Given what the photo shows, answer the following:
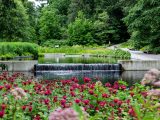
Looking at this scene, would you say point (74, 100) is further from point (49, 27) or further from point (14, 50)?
point (49, 27)

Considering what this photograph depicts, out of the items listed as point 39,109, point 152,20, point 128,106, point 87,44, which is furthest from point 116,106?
point 87,44

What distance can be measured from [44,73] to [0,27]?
55.4 feet

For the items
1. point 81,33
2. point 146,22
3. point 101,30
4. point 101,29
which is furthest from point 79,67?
point 101,30

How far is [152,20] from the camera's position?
1046 inches

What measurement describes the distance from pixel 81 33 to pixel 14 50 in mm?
22928

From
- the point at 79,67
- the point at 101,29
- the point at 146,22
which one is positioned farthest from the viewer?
the point at 101,29

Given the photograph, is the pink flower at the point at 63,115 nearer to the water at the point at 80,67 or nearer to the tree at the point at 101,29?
the water at the point at 80,67

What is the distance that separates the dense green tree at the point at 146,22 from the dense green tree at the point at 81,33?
15.9 m

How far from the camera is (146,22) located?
2717 centimetres

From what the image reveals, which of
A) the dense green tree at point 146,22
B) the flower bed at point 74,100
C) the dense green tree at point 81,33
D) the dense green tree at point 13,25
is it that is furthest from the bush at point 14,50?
the dense green tree at point 81,33

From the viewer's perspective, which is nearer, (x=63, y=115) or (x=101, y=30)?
(x=63, y=115)

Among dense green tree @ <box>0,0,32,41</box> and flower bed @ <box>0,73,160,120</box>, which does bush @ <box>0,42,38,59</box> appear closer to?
dense green tree @ <box>0,0,32,41</box>

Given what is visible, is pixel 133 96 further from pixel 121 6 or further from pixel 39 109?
pixel 121 6

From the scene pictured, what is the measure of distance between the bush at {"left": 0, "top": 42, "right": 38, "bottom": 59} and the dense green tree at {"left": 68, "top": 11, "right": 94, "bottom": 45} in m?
18.6
